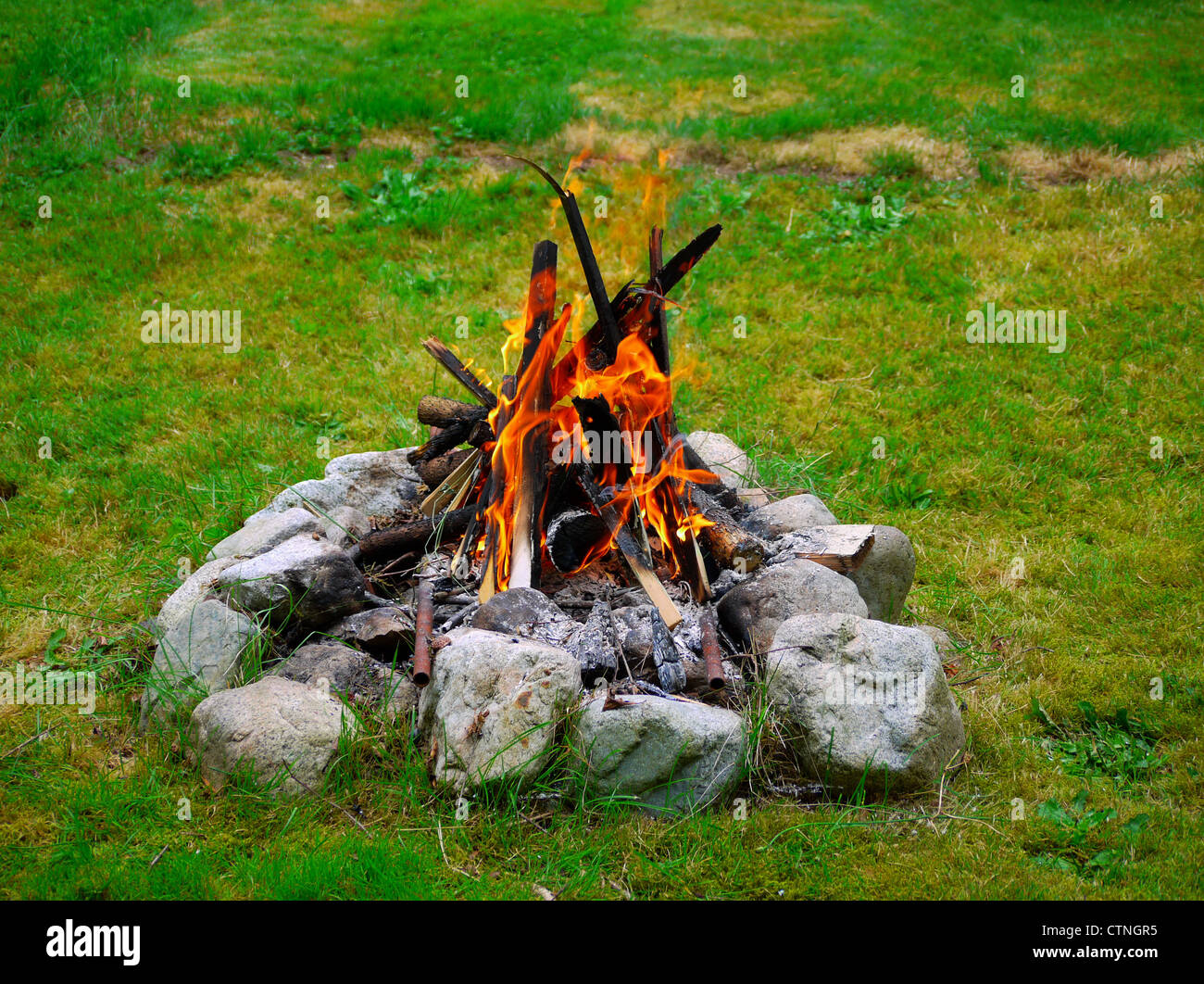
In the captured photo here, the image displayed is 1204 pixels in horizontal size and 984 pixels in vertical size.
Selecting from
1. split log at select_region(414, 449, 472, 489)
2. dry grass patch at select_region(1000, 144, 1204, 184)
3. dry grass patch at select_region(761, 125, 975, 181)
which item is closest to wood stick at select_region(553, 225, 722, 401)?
split log at select_region(414, 449, 472, 489)

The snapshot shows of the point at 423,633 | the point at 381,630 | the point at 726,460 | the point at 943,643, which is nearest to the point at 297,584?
the point at 381,630

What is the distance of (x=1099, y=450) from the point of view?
6.12 meters

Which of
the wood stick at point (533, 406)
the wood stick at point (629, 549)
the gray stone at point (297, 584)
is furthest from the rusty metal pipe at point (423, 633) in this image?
the wood stick at point (629, 549)

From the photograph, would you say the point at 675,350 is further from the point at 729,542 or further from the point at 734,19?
the point at 734,19

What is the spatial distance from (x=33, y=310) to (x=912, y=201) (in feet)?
25.3

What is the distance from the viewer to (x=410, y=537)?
4480 mm

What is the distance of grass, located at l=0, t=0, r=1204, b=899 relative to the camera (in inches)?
129

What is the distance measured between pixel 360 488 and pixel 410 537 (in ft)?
2.24

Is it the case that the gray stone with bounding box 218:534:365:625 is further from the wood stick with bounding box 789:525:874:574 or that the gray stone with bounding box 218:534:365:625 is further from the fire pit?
the wood stick with bounding box 789:525:874:574

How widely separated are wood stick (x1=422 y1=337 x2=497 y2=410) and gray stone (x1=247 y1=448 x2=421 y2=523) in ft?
2.33

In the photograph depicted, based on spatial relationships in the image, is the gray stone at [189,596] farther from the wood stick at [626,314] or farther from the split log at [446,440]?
the wood stick at [626,314]

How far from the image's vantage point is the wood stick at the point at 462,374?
460 centimetres
